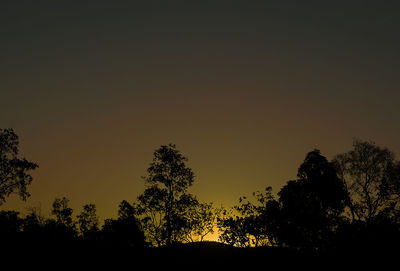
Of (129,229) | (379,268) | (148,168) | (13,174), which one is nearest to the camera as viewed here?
(379,268)

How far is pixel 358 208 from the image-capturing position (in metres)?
61.9

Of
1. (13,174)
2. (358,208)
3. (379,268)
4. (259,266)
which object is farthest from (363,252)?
(13,174)

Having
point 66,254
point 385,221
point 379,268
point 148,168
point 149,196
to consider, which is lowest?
point 379,268

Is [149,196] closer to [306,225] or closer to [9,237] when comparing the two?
[9,237]

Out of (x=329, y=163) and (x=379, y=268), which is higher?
(x=329, y=163)

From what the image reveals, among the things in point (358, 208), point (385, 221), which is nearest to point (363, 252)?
point (385, 221)

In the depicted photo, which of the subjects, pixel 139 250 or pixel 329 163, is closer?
pixel 139 250

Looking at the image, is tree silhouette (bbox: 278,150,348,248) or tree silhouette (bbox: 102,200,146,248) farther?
tree silhouette (bbox: 102,200,146,248)

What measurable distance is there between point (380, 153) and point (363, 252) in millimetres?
27239

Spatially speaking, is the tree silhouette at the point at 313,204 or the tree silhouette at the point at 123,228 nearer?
the tree silhouette at the point at 313,204

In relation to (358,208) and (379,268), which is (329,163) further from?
(379,268)

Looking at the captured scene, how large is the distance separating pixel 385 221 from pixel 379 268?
23.7 meters

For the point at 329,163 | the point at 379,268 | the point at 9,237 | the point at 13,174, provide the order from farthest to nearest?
the point at 329,163 → the point at 13,174 → the point at 9,237 → the point at 379,268

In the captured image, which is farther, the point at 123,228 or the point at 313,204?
the point at 123,228
